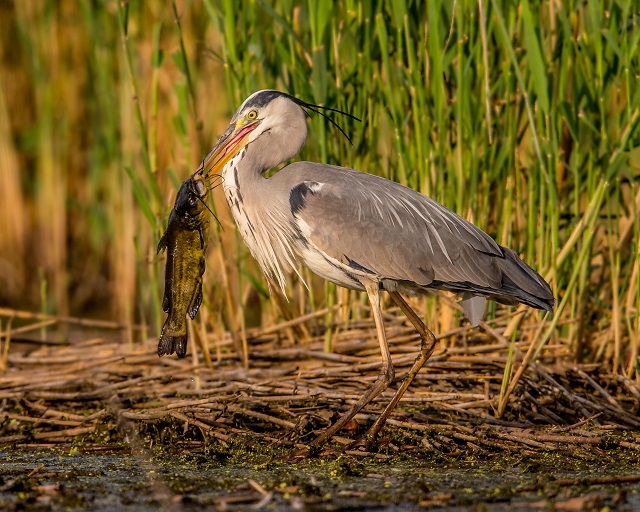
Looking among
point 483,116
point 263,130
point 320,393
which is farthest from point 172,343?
point 483,116

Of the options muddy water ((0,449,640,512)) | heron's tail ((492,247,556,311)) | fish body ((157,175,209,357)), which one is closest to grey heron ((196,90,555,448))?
heron's tail ((492,247,556,311))

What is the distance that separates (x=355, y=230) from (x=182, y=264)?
78cm

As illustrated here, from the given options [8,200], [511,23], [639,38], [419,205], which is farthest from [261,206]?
[8,200]

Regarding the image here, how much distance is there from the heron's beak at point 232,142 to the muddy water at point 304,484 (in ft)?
4.47

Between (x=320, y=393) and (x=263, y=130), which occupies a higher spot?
(x=263, y=130)

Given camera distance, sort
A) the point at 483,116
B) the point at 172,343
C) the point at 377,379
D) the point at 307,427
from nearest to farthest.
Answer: the point at 172,343 → the point at 307,427 → the point at 377,379 → the point at 483,116

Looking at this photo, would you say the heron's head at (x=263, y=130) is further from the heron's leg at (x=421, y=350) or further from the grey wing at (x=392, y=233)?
the heron's leg at (x=421, y=350)

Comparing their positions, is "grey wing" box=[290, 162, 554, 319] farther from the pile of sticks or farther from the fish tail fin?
the fish tail fin

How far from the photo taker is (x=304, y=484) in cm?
338

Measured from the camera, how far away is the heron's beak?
14.7ft

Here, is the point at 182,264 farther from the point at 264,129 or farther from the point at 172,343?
the point at 264,129

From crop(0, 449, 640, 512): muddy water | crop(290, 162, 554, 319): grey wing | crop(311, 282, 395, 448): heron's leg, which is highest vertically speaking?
crop(290, 162, 554, 319): grey wing

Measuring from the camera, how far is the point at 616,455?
12.8 feet

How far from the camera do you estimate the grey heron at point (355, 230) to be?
4.33 metres
